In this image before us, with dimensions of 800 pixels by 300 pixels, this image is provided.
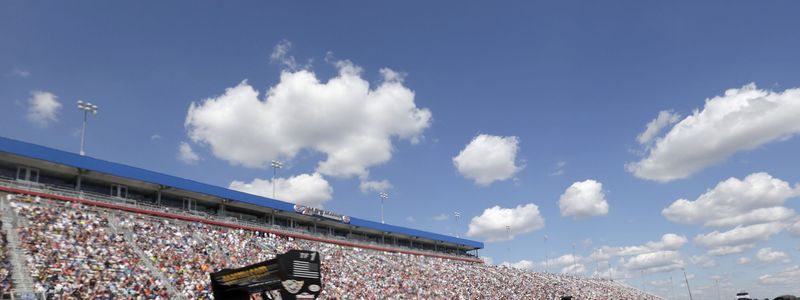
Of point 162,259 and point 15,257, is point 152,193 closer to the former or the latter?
point 162,259

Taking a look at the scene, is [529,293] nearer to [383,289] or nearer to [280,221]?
[383,289]

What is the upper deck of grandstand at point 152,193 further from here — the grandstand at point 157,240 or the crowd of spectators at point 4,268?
the crowd of spectators at point 4,268

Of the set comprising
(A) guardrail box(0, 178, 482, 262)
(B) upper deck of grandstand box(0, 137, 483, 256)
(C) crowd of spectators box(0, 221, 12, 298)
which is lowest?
(C) crowd of spectators box(0, 221, 12, 298)

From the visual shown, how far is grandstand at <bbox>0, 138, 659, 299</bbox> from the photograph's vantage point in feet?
97.2

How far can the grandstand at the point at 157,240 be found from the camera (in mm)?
29625

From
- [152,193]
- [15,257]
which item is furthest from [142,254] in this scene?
[152,193]

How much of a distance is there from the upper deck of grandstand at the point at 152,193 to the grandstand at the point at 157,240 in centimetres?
9

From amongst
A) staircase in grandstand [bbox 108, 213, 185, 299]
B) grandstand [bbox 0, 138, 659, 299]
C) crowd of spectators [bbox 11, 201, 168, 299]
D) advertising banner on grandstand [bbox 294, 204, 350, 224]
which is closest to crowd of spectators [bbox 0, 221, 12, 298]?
grandstand [bbox 0, 138, 659, 299]

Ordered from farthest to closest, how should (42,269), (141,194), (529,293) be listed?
(529,293) → (141,194) → (42,269)

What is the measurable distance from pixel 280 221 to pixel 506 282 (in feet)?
97.6

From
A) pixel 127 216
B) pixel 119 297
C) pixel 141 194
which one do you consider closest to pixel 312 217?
pixel 141 194

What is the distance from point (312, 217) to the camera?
6169cm

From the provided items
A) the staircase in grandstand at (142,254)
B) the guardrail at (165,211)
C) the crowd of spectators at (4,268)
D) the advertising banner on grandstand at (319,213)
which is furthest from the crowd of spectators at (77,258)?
the advertising banner on grandstand at (319,213)

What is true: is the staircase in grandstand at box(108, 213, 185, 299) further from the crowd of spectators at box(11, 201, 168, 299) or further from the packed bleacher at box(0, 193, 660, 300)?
the crowd of spectators at box(11, 201, 168, 299)
